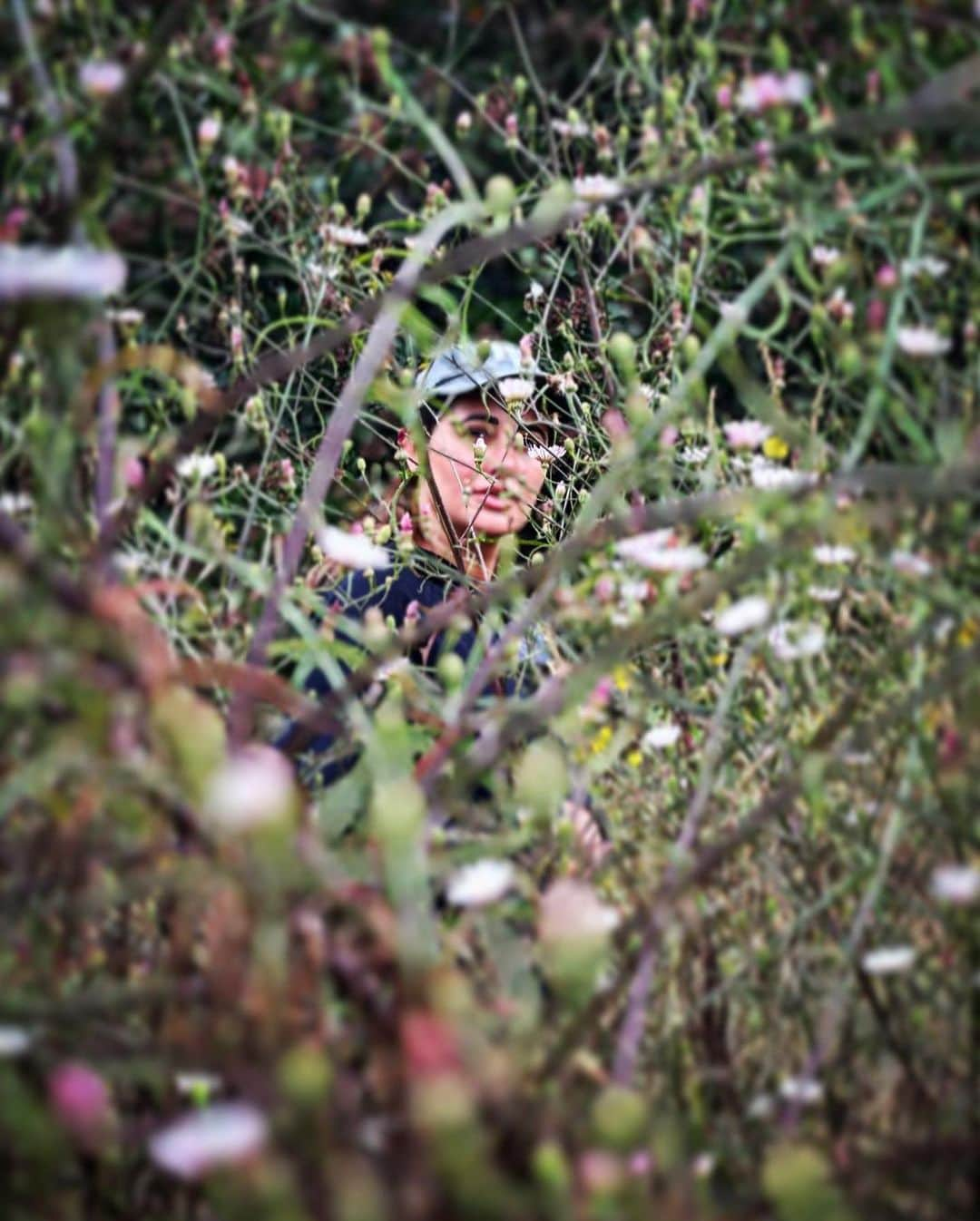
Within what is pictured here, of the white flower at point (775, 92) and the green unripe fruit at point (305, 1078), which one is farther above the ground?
the white flower at point (775, 92)

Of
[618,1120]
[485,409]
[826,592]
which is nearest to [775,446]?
[826,592]

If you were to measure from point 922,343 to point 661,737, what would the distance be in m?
0.36

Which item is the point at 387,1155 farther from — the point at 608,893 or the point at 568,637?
the point at 568,637

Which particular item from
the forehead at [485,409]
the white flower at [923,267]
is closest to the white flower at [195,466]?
the forehead at [485,409]

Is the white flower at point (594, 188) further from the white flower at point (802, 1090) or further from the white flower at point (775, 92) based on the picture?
the white flower at point (802, 1090)

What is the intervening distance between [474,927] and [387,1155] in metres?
0.24

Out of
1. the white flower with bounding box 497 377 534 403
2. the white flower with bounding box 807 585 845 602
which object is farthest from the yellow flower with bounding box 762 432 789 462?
the white flower with bounding box 497 377 534 403

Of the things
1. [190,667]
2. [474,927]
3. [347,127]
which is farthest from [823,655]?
[347,127]

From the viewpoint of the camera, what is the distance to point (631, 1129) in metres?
0.61

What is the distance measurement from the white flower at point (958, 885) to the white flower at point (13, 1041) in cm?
43

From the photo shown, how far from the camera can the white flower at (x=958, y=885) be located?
0.75m

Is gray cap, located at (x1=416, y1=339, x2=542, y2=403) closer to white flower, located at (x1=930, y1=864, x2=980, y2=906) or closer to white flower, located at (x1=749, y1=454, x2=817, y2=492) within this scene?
white flower, located at (x1=749, y1=454, x2=817, y2=492)

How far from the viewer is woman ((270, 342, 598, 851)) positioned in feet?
→ 4.62

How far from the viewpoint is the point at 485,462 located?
1.66 m
